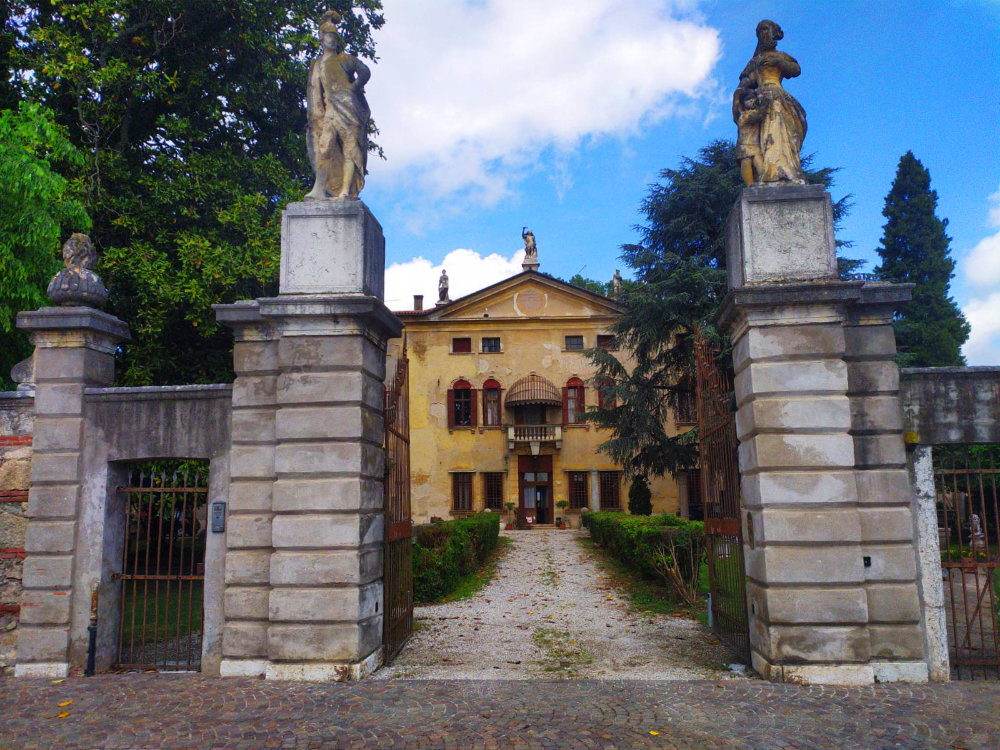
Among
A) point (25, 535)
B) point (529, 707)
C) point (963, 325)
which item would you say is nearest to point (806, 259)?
point (529, 707)

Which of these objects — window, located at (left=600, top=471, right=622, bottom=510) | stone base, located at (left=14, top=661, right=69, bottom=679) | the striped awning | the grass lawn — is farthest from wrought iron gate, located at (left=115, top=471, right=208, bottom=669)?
window, located at (left=600, top=471, right=622, bottom=510)

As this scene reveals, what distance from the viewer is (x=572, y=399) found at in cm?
3397

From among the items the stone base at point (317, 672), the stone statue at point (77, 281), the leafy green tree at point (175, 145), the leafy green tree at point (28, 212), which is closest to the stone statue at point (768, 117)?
the stone base at point (317, 672)

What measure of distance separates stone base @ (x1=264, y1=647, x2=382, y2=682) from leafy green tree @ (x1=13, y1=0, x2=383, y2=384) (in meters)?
8.34

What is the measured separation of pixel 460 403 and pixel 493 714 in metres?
28.4

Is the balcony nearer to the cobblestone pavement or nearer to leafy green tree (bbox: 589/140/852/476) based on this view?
leafy green tree (bbox: 589/140/852/476)

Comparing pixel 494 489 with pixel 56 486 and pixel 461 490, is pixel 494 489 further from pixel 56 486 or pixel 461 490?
pixel 56 486

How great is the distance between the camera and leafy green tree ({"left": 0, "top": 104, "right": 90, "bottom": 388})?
11125 millimetres

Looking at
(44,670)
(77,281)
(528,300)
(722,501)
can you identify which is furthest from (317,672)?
(528,300)

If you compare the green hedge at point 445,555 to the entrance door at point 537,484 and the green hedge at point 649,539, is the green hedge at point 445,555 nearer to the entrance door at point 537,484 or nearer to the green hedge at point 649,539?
the green hedge at point 649,539

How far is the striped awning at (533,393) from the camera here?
3278cm

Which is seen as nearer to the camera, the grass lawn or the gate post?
the gate post

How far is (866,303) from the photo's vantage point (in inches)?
286

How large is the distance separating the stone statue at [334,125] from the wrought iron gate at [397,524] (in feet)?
7.22
